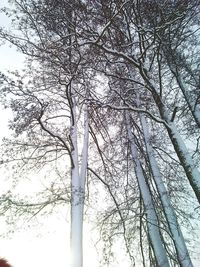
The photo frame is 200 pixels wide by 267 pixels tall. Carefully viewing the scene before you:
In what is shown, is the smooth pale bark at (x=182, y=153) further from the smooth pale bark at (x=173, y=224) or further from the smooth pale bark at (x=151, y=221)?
the smooth pale bark at (x=151, y=221)

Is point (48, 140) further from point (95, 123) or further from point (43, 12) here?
point (43, 12)

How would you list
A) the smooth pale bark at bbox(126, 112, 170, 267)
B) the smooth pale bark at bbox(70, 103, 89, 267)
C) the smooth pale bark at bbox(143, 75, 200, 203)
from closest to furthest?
1. the smooth pale bark at bbox(143, 75, 200, 203)
2. the smooth pale bark at bbox(70, 103, 89, 267)
3. the smooth pale bark at bbox(126, 112, 170, 267)

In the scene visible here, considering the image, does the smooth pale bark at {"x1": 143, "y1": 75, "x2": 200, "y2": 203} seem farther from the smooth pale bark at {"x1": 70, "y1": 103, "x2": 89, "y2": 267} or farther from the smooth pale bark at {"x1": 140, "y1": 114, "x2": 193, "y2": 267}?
the smooth pale bark at {"x1": 70, "y1": 103, "x2": 89, "y2": 267}

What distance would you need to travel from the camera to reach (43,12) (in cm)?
661

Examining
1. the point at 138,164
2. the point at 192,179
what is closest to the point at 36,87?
the point at 138,164

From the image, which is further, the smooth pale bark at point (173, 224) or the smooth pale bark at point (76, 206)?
the smooth pale bark at point (173, 224)

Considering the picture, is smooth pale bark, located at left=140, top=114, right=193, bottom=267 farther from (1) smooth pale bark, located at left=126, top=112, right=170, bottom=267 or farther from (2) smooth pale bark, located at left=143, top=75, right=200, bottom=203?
(2) smooth pale bark, located at left=143, top=75, right=200, bottom=203

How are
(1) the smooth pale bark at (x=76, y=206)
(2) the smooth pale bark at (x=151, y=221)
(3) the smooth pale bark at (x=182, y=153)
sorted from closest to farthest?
(3) the smooth pale bark at (x=182, y=153) → (1) the smooth pale bark at (x=76, y=206) → (2) the smooth pale bark at (x=151, y=221)

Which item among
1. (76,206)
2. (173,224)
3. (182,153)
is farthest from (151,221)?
(182,153)

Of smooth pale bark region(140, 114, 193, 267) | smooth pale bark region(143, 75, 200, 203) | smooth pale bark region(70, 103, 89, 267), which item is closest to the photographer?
smooth pale bark region(143, 75, 200, 203)

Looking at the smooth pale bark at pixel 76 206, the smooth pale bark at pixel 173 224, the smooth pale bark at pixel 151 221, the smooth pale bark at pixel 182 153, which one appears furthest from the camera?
the smooth pale bark at pixel 151 221

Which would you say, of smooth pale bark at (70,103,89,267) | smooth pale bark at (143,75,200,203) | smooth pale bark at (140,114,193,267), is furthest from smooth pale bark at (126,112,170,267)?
smooth pale bark at (143,75,200,203)

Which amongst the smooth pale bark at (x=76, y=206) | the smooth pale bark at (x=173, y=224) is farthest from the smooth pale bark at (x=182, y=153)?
the smooth pale bark at (x=76, y=206)

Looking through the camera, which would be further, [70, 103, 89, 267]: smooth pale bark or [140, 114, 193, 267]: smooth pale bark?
[140, 114, 193, 267]: smooth pale bark
